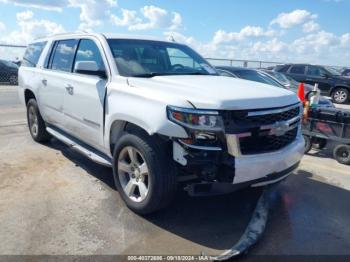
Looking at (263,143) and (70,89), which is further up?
(70,89)

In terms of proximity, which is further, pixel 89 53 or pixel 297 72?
pixel 297 72

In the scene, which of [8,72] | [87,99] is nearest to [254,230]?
[87,99]

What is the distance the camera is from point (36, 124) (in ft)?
21.4

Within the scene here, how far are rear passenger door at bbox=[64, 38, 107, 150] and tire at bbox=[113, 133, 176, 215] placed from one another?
22.3 inches

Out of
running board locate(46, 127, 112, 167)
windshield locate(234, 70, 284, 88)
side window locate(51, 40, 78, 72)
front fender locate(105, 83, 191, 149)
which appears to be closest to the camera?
front fender locate(105, 83, 191, 149)

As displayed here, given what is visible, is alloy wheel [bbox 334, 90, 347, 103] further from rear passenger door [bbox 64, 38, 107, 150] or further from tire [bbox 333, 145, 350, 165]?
rear passenger door [bbox 64, 38, 107, 150]

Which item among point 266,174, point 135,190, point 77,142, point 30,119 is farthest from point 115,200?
point 30,119

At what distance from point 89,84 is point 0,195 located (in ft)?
5.61

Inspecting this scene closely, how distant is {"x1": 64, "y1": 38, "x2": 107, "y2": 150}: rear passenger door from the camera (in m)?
4.28

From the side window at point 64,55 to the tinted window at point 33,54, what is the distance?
2.53 feet

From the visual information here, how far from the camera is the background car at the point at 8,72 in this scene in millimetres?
19250

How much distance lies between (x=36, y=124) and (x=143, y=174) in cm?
361

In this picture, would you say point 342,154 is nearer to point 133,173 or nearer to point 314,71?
point 133,173

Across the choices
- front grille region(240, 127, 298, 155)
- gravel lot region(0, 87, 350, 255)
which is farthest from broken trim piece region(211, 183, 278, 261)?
front grille region(240, 127, 298, 155)
